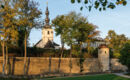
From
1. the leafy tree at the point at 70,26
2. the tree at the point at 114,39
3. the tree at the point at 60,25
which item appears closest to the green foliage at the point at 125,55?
the leafy tree at the point at 70,26

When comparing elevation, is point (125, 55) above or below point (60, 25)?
below

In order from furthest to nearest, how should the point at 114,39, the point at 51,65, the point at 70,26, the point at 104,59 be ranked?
the point at 114,39 → the point at 104,59 → the point at 70,26 → the point at 51,65

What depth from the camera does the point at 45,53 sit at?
96.4ft

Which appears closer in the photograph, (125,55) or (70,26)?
(125,55)

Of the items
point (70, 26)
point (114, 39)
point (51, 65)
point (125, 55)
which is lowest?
point (51, 65)

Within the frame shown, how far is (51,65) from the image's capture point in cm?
2636

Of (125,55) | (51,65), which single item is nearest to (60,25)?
(51,65)

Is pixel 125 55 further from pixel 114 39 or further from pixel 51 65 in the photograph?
pixel 114 39

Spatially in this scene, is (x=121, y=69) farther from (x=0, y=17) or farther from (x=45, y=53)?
(x=0, y=17)

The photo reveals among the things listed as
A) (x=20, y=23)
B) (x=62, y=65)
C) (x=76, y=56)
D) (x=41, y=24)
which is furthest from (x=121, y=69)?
(x=20, y=23)

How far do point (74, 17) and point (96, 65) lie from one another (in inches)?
379

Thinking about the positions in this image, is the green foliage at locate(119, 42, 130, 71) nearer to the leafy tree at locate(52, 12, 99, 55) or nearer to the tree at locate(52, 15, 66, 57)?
the leafy tree at locate(52, 12, 99, 55)

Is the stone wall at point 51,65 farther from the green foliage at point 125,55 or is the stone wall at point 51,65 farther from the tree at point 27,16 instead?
the green foliage at point 125,55

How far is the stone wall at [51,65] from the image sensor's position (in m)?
23.4
